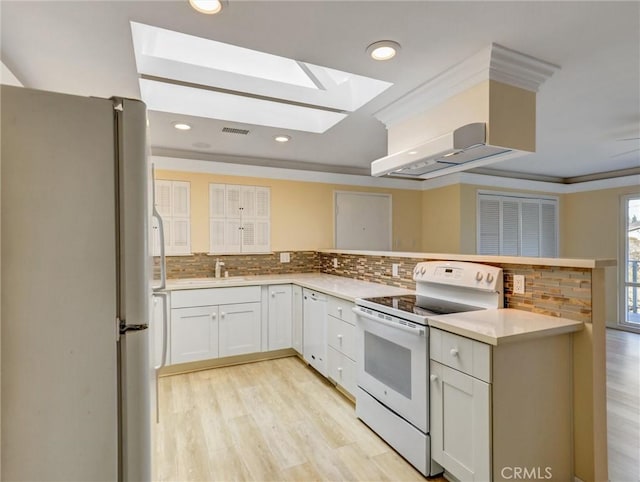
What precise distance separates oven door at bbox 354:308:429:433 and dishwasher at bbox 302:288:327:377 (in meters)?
0.67

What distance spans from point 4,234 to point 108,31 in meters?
1.25

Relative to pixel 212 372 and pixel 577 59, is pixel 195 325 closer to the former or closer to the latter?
pixel 212 372

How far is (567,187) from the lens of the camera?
595 centimetres

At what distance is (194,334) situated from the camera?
3.39 metres

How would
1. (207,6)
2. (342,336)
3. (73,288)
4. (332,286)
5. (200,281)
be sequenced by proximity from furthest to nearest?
(200,281) < (332,286) < (342,336) < (207,6) < (73,288)

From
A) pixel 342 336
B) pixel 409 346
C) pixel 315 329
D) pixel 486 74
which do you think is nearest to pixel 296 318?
pixel 315 329

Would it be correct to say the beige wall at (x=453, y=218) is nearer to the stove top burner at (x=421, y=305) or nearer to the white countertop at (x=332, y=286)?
the white countertop at (x=332, y=286)

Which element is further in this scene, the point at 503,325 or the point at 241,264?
the point at 241,264

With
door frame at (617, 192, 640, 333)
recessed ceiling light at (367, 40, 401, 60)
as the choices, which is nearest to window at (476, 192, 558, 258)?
door frame at (617, 192, 640, 333)

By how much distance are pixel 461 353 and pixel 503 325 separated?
0.87 ft

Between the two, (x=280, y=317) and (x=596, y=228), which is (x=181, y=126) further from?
(x=596, y=228)

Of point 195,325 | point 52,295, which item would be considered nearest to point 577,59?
point 52,295

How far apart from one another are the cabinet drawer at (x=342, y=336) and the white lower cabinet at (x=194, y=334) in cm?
126

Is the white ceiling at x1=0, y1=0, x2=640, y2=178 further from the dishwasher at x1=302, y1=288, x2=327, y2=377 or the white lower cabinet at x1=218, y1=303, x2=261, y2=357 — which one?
the white lower cabinet at x1=218, y1=303, x2=261, y2=357
